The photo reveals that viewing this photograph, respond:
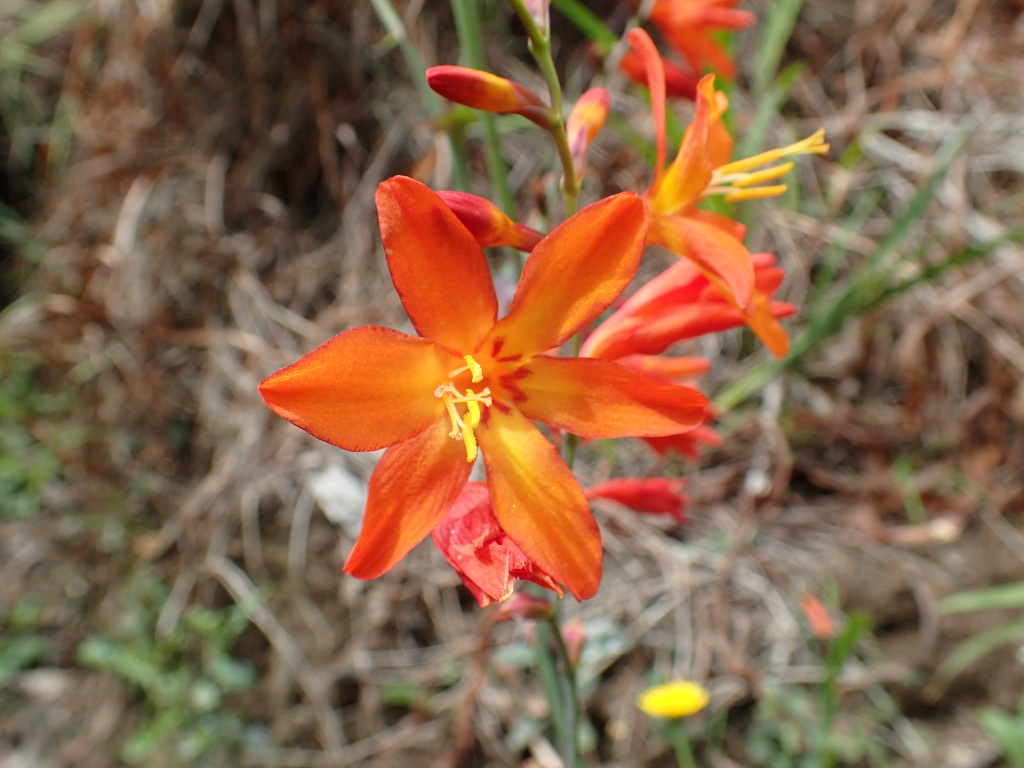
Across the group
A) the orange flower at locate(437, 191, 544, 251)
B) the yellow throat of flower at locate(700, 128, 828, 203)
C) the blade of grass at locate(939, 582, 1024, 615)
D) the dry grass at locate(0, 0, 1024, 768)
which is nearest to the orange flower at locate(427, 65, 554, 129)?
the orange flower at locate(437, 191, 544, 251)

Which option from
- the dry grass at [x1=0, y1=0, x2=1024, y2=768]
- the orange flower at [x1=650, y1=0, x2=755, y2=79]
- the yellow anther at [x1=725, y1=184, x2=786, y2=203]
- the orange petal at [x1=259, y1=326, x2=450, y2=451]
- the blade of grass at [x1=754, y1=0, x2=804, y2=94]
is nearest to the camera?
the orange petal at [x1=259, y1=326, x2=450, y2=451]

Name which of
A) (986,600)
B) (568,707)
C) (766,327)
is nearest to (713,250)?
(766,327)

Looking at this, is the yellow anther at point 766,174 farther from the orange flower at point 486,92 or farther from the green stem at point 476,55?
the green stem at point 476,55

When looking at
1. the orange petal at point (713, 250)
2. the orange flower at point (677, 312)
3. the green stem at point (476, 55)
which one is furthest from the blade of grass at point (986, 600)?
the green stem at point (476, 55)

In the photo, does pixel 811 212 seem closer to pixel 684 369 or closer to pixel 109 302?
pixel 684 369

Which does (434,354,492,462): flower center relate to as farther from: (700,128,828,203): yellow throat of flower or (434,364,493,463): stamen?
(700,128,828,203): yellow throat of flower

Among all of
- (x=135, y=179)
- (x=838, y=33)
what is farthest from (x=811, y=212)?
(x=135, y=179)
